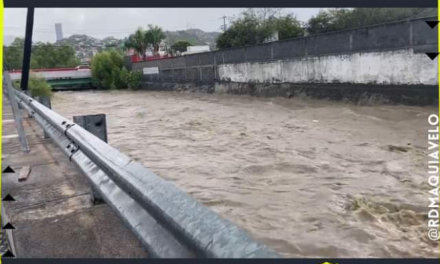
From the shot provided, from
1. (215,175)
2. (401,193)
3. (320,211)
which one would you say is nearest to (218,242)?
(320,211)

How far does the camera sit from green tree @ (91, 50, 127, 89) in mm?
34094

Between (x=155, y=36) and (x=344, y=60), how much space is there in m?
38.6

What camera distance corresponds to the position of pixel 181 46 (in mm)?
52938

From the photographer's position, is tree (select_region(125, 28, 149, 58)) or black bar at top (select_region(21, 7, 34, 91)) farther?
tree (select_region(125, 28, 149, 58))

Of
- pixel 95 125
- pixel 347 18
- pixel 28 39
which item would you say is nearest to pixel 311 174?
pixel 95 125

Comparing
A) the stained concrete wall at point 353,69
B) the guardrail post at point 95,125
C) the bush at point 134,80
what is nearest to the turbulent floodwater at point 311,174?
the stained concrete wall at point 353,69

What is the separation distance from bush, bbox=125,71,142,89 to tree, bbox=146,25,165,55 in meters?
15.2

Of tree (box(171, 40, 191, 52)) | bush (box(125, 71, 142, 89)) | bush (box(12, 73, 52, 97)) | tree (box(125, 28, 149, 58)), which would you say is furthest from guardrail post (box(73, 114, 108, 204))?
tree (box(171, 40, 191, 52))

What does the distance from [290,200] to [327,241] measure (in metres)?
1.03

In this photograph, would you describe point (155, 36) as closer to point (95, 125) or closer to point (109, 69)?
point (109, 69)

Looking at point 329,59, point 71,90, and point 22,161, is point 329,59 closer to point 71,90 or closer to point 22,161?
point 22,161

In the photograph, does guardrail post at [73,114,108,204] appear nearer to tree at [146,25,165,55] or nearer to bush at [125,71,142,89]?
bush at [125,71,142,89]

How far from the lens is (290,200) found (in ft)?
13.1

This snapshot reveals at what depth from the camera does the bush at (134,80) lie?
32.9 m
